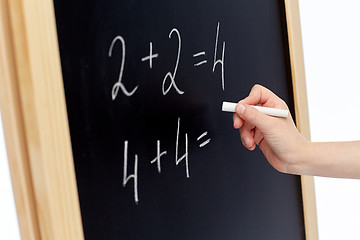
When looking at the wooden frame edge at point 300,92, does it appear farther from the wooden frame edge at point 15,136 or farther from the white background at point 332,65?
the wooden frame edge at point 15,136

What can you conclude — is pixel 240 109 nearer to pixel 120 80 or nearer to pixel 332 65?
pixel 120 80

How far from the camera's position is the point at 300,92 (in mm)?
842

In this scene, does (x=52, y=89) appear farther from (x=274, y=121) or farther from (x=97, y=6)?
(x=274, y=121)

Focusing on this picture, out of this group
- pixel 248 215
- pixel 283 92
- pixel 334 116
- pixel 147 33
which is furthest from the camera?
pixel 334 116

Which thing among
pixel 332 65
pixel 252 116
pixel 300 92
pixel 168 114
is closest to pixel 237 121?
pixel 252 116

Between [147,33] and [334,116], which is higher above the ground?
[147,33]

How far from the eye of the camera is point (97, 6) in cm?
42

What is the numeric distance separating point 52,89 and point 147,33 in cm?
16

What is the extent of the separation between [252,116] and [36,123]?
1.10ft

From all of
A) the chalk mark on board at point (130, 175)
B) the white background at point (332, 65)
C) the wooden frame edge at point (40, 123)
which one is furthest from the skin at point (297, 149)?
the white background at point (332, 65)

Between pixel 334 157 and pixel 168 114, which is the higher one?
pixel 168 114

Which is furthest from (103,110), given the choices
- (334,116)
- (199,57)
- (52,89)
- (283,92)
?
(334,116)

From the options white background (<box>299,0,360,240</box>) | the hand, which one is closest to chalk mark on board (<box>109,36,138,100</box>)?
the hand

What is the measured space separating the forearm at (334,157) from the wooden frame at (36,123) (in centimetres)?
43
